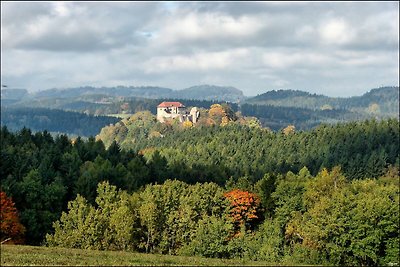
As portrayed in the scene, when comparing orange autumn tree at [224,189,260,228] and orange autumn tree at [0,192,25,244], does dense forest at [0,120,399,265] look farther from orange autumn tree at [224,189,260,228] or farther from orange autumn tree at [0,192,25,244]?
orange autumn tree at [0,192,25,244]

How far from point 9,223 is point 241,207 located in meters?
38.3

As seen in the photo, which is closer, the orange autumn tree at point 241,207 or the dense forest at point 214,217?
the dense forest at point 214,217

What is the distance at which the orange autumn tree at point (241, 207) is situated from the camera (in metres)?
92.0

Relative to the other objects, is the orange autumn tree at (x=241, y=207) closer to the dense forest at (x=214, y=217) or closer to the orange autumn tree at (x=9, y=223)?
the dense forest at (x=214, y=217)

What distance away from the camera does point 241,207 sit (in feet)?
302

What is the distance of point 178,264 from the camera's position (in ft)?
135

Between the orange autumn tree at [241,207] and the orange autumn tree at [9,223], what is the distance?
34.9 meters

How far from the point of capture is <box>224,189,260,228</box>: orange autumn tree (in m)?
92.0

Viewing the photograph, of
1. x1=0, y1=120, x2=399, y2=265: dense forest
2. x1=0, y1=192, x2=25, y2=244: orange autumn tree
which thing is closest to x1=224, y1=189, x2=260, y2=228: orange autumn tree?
x1=0, y1=120, x2=399, y2=265: dense forest

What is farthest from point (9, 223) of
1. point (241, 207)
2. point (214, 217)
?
point (241, 207)

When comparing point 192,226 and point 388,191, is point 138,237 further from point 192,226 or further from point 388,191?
point 388,191

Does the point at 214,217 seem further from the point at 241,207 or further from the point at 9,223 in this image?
the point at 9,223

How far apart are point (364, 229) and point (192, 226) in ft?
87.5

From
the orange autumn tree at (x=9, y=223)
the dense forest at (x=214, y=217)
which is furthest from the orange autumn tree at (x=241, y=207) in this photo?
the orange autumn tree at (x=9, y=223)
